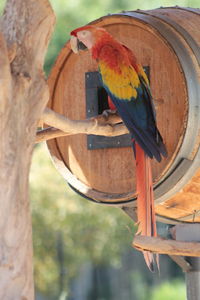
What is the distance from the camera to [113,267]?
12.0 m

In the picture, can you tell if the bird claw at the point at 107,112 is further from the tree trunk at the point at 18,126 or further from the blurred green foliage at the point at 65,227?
the blurred green foliage at the point at 65,227

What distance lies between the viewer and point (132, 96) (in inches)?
126

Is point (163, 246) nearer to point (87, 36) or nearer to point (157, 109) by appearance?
point (157, 109)

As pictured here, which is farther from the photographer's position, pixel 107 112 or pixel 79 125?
pixel 107 112

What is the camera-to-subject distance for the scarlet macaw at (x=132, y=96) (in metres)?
3.03

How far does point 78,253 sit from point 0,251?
8.55m

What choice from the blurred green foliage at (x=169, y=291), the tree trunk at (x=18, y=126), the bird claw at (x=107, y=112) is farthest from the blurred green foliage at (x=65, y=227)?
the tree trunk at (x=18, y=126)

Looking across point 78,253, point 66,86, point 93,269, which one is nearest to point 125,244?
point 78,253

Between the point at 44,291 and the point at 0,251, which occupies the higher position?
the point at 0,251

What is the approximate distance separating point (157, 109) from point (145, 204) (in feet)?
2.16

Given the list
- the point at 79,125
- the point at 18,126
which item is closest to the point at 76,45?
the point at 79,125

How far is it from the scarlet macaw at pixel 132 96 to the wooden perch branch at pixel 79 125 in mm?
70

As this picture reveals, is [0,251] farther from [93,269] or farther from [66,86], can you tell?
[93,269]

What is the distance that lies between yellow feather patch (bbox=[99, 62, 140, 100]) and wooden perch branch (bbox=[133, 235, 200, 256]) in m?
0.64
